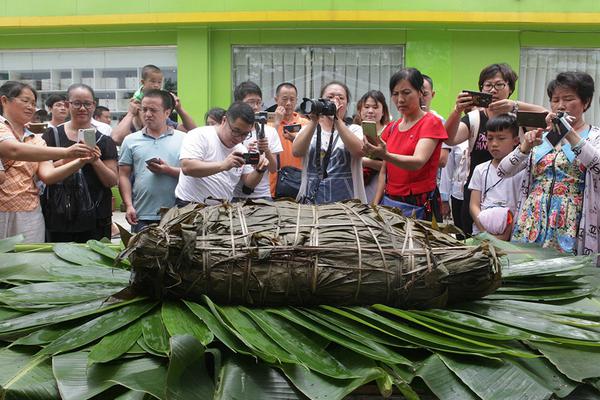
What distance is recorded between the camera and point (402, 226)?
1917mm

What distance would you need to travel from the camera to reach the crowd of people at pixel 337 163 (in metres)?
3.21

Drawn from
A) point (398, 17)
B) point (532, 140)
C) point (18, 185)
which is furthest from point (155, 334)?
point (398, 17)

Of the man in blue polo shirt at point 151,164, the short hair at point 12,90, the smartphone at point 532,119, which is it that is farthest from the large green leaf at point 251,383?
the short hair at point 12,90

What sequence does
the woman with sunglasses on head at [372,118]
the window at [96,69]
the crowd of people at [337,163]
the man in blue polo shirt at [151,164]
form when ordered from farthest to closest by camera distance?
the window at [96,69] → the woman with sunglasses on head at [372,118] → the man in blue polo shirt at [151,164] → the crowd of people at [337,163]

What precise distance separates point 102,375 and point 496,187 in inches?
113

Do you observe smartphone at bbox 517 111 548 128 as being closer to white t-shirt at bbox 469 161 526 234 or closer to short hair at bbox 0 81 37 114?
white t-shirt at bbox 469 161 526 234

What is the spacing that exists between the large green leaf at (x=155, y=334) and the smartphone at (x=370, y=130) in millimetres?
1910

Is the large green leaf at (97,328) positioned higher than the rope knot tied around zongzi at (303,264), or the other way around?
the rope knot tied around zongzi at (303,264)

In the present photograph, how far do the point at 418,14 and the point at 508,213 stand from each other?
19.1ft

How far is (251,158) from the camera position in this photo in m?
3.78

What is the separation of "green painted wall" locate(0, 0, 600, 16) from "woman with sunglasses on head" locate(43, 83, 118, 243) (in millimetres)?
5062

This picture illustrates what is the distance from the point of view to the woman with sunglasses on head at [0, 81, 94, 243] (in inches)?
139

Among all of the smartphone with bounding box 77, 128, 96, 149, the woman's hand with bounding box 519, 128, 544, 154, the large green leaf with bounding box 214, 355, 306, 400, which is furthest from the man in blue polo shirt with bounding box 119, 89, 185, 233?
the large green leaf with bounding box 214, 355, 306, 400

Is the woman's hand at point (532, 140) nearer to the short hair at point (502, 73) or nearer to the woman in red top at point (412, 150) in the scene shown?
the woman in red top at point (412, 150)
